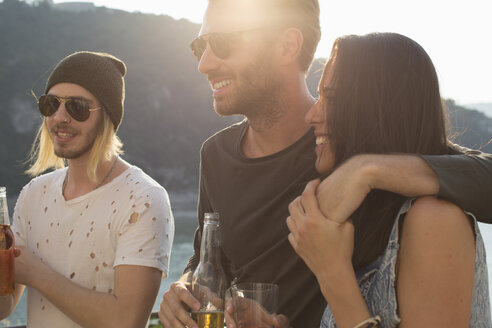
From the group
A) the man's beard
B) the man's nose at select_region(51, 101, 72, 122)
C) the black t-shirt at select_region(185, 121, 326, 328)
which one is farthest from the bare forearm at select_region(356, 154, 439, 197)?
the man's nose at select_region(51, 101, 72, 122)

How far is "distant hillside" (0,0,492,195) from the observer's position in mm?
57031

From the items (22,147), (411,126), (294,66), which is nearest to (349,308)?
(411,126)

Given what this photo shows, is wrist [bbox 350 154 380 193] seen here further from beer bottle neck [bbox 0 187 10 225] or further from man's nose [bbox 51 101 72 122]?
man's nose [bbox 51 101 72 122]

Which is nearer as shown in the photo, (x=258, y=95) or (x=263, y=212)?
(x=263, y=212)

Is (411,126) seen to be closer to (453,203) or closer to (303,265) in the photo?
Result: (453,203)

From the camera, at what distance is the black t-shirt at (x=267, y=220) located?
2.10 m

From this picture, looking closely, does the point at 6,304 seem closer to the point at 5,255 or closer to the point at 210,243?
the point at 5,255

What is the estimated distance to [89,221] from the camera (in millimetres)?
2695

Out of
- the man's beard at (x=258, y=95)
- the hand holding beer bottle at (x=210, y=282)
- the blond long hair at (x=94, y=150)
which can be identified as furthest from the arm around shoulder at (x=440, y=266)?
the blond long hair at (x=94, y=150)

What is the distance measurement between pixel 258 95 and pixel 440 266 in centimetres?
138

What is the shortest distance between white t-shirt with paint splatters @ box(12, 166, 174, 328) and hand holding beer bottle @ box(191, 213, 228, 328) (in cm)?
69

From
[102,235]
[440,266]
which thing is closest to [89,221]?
[102,235]

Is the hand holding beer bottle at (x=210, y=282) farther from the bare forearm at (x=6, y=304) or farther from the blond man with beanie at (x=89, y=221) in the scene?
the bare forearm at (x=6, y=304)

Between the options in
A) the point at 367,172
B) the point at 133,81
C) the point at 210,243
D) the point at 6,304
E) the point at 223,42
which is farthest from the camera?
the point at 133,81
